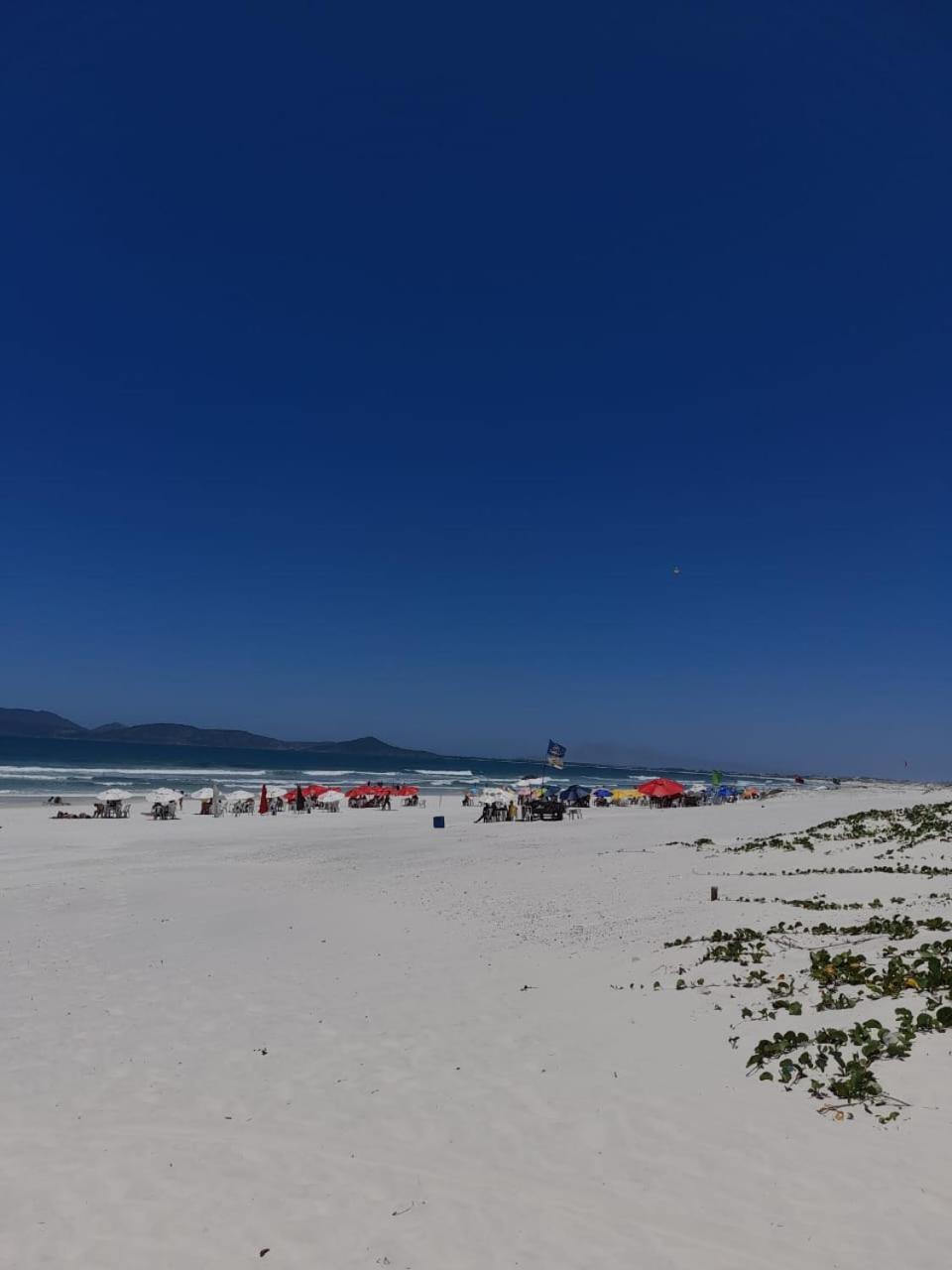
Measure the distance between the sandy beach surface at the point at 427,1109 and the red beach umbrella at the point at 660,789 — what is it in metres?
37.5

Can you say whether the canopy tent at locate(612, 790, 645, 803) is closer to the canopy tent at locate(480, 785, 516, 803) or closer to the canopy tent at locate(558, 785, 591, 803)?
the canopy tent at locate(558, 785, 591, 803)

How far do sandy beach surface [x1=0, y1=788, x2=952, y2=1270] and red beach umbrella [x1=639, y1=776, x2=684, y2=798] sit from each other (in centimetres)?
3754

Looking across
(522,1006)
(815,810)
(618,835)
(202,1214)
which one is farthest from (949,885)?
(815,810)

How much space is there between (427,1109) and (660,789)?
47762 millimetres

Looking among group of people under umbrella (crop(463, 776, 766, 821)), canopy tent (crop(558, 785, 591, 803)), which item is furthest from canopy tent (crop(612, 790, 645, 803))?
canopy tent (crop(558, 785, 591, 803))

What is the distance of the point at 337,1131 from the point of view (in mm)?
5793

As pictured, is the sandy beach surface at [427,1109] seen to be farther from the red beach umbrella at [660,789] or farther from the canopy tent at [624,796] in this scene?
the canopy tent at [624,796]

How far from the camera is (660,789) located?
5191 centimetres

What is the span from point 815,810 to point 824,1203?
4235 cm

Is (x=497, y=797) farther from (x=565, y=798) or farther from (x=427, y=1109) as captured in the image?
(x=427, y=1109)

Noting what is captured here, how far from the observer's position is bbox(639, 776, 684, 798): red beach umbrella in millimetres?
50906

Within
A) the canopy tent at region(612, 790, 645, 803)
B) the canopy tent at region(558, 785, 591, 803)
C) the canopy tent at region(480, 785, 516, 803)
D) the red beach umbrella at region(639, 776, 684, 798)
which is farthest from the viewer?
the canopy tent at region(612, 790, 645, 803)

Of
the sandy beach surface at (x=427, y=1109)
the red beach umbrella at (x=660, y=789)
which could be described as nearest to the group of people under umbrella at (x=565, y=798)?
the red beach umbrella at (x=660, y=789)

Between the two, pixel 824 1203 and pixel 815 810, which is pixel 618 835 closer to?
pixel 815 810
